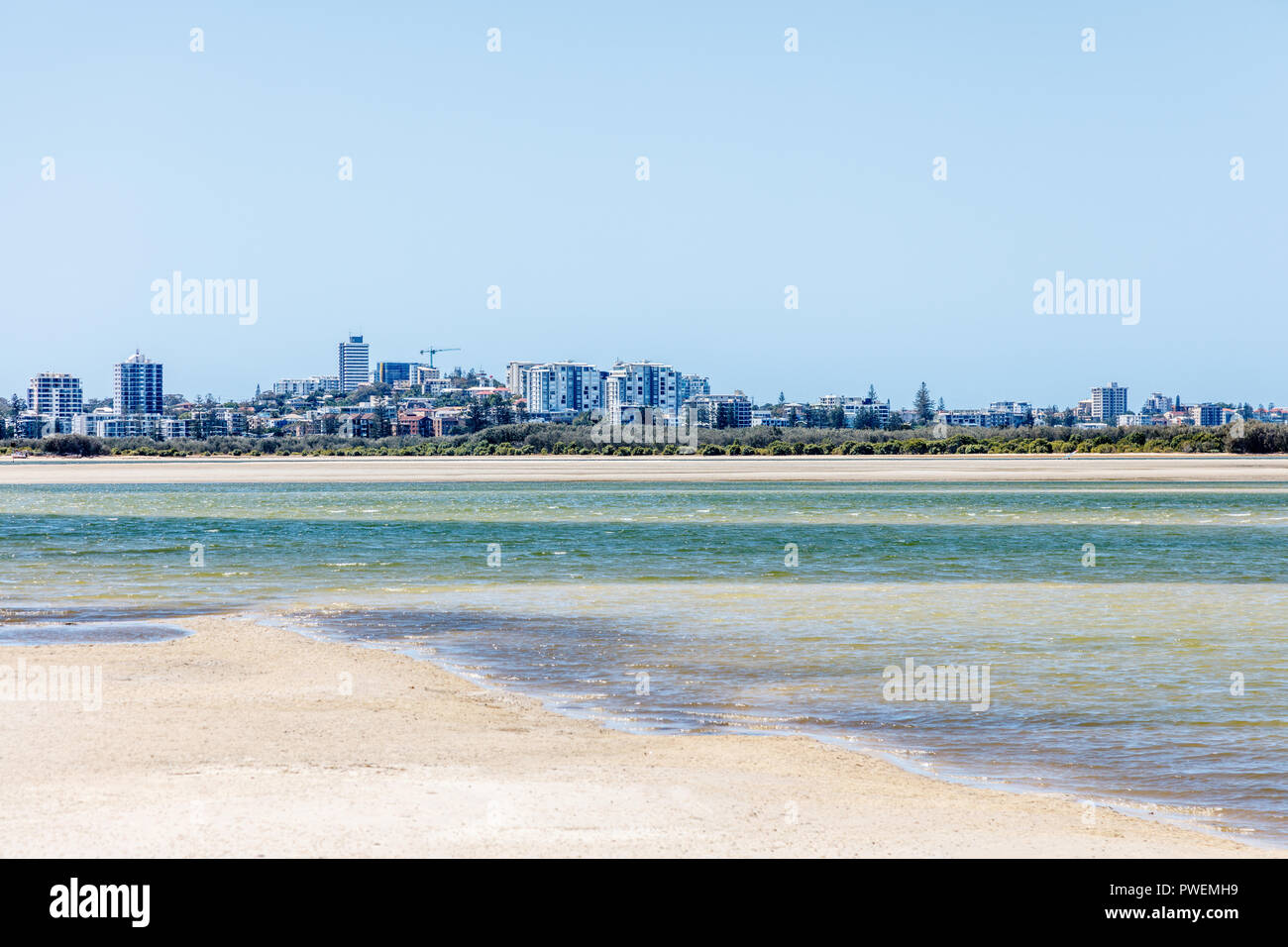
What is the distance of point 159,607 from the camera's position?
21203 mm

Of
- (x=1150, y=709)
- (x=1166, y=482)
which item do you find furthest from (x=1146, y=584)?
(x=1166, y=482)

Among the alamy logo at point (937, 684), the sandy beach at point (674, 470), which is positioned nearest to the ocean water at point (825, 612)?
the alamy logo at point (937, 684)

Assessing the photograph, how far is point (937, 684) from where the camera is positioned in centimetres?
1361

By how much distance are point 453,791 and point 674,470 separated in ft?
314

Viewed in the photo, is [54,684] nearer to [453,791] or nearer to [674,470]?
[453,791]

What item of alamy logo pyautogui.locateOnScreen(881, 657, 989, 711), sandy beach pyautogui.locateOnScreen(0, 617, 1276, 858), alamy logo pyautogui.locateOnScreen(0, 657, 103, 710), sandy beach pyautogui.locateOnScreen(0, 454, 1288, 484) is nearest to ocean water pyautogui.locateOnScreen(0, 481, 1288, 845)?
alamy logo pyautogui.locateOnScreen(881, 657, 989, 711)

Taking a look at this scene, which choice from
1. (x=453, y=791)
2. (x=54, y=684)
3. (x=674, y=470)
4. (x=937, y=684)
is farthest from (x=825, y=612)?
(x=674, y=470)

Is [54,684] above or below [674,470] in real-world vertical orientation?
above
